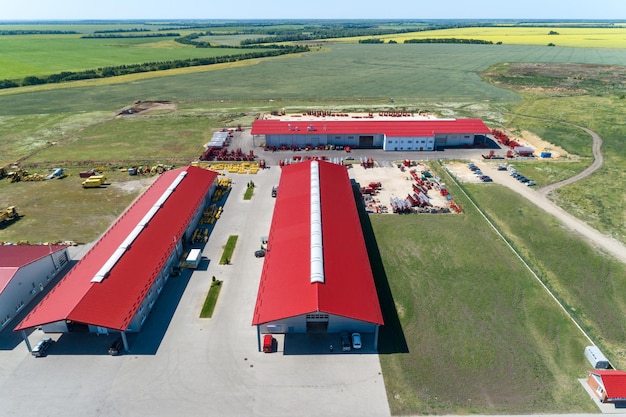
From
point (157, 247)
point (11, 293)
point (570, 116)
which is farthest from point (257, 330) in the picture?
point (570, 116)

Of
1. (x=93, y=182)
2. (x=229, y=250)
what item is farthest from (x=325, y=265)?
(x=93, y=182)

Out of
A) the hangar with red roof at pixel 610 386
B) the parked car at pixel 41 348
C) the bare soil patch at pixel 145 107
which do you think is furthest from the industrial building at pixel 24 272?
the bare soil patch at pixel 145 107

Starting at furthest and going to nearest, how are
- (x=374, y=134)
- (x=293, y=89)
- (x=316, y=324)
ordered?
(x=293, y=89), (x=374, y=134), (x=316, y=324)

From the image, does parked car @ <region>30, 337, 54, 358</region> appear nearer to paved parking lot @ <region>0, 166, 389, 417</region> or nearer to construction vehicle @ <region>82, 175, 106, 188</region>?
paved parking lot @ <region>0, 166, 389, 417</region>

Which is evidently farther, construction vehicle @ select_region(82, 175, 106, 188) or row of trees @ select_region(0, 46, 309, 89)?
row of trees @ select_region(0, 46, 309, 89)

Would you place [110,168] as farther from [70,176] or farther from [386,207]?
[386,207]

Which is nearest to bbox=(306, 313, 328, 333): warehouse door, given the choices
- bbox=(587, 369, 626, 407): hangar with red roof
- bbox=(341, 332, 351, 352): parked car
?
bbox=(341, 332, 351, 352): parked car

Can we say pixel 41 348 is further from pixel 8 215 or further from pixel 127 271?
pixel 8 215
